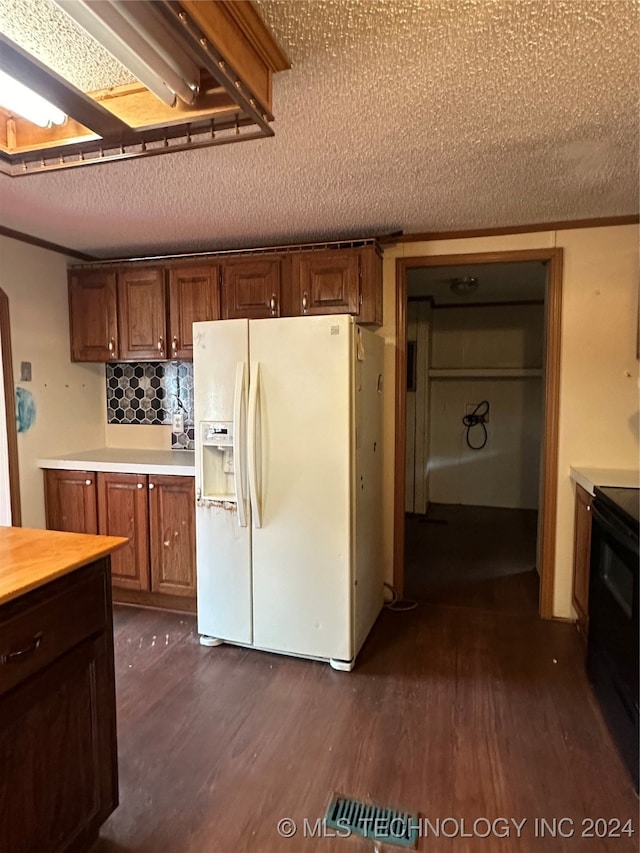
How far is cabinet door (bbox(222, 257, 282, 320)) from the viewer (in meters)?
3.11

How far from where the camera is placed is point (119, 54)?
1.11 meters

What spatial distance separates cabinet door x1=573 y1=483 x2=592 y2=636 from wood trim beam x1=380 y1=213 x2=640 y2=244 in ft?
4.75

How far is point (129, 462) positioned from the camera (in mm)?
3232

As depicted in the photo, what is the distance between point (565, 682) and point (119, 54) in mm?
2906

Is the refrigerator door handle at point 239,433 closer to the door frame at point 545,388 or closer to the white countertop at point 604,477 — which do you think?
the door frame at point 545,388

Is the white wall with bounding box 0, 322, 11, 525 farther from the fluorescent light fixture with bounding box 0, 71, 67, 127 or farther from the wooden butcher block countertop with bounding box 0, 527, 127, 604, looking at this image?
the fluorescent light fixture with bounding box 0, 71, 67, 127

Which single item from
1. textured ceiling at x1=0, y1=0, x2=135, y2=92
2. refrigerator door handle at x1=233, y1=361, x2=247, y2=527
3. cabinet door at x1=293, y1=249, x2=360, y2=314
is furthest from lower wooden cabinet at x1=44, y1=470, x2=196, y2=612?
textured ceiling at x1=0, y1=0, x2=135, y2=92

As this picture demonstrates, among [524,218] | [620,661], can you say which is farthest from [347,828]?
[524,218]

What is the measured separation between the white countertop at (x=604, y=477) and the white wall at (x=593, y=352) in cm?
8

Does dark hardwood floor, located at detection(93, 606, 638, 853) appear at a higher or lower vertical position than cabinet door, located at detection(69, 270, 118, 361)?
lower

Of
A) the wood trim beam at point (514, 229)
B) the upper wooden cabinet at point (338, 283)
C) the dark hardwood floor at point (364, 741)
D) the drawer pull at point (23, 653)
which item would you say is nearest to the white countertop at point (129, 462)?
the dark hardwood floor at point (364, 741)

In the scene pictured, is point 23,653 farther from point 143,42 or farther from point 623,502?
point 623,502

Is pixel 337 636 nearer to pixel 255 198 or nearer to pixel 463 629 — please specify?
pixel 463 629

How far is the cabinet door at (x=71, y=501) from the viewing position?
329 cm
